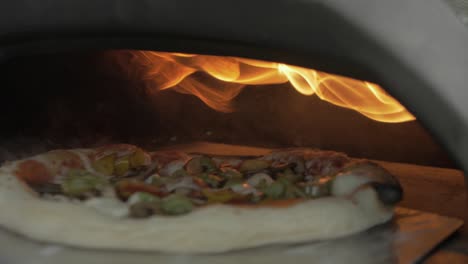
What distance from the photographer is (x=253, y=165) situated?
132 cm

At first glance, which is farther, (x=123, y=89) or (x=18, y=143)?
(x=123, y=89)

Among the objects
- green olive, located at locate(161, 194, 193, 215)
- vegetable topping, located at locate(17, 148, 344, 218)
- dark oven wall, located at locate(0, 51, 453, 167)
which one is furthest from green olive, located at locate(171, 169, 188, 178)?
dark oven wall, located at locate(0, 51, 453, 167)

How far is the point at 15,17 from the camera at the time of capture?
1.15 meters

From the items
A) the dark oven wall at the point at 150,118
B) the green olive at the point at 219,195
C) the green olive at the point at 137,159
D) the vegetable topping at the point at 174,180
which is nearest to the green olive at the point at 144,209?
the vegetable topping at the point at 174,180

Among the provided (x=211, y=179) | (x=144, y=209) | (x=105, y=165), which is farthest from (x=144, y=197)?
(x=105, y=165)

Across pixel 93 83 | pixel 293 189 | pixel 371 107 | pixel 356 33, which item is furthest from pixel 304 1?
pixel 93 83

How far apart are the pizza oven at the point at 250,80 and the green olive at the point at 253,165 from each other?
0.62ft

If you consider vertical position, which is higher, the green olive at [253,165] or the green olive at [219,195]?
the green olive at [253,165]

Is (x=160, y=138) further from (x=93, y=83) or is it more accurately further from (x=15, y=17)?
(x=15, y=17)

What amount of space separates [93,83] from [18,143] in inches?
8.8

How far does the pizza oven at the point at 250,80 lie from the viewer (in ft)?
2.97

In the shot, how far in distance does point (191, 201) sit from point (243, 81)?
49 cm

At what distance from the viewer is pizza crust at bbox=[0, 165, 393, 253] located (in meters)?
0.95

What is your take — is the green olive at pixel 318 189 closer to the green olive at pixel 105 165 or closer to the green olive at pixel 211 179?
the green olive at pixel 211 179
